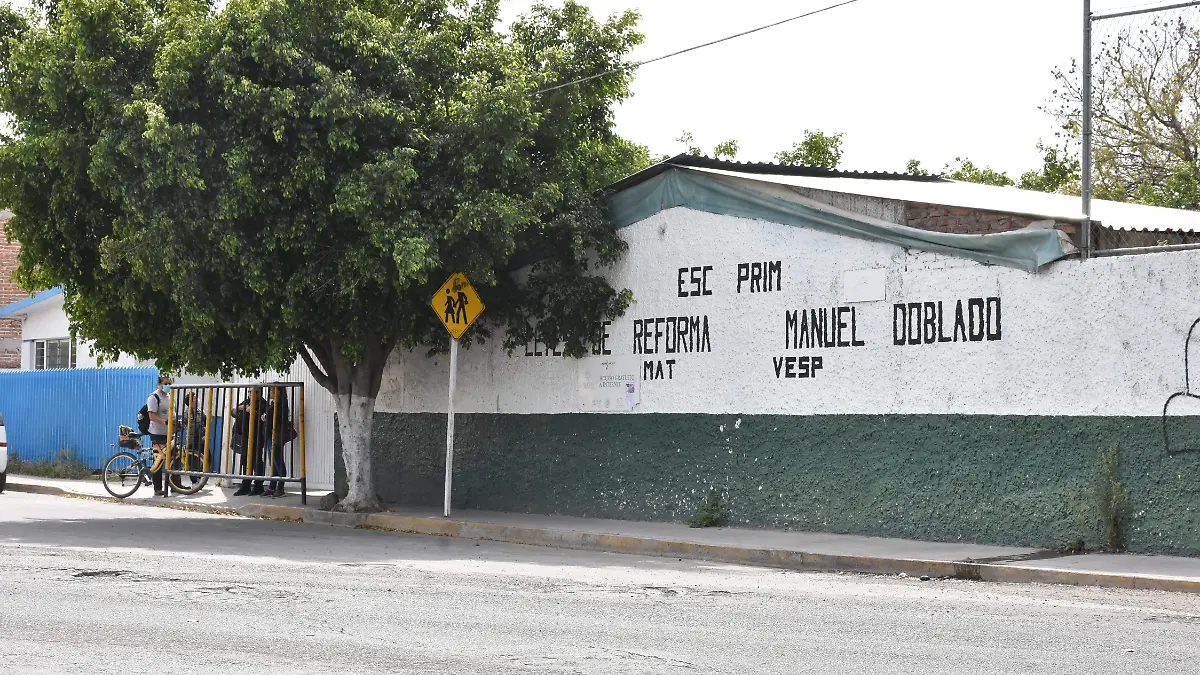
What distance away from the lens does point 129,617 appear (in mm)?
8711

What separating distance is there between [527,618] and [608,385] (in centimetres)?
782

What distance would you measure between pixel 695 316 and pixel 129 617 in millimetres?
8400

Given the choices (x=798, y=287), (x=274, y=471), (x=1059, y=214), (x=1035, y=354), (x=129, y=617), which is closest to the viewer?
(x=129, y=617)

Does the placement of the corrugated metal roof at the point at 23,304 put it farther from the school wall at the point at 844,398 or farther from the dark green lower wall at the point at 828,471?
the school wall at the point at 844,398

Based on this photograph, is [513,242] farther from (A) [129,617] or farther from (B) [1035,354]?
(A) [129,617]

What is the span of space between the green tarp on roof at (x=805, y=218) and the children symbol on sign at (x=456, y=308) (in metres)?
2.14

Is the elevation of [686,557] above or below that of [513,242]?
below

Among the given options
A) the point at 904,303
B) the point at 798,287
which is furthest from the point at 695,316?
the point at 904,303

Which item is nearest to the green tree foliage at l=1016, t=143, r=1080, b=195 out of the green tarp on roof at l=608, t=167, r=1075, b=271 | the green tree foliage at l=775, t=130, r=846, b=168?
the green tree foliage at l=775, t=130, r=846, b=168

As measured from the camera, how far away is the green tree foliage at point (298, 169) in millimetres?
14617

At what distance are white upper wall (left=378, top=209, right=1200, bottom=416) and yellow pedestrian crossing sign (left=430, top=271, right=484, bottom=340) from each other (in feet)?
4.84

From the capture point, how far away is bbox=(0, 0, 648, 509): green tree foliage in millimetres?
14617

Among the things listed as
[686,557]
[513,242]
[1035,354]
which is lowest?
[686,557]

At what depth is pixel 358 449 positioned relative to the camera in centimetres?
1731
